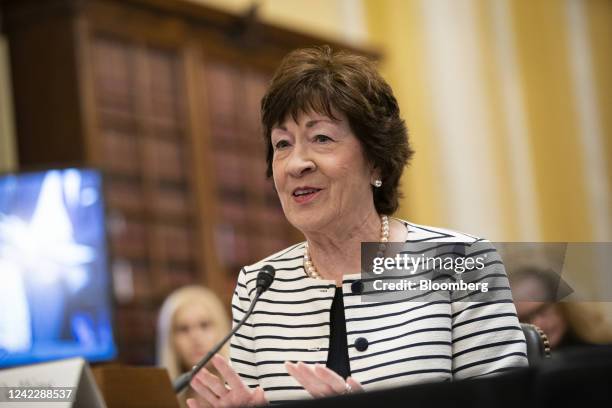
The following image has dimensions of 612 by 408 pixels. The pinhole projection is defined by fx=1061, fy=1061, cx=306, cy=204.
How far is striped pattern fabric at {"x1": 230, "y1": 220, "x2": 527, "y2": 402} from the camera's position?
2.15 meters

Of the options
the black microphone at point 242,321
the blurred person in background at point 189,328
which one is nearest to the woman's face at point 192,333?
the blurred person in background at point 189,328

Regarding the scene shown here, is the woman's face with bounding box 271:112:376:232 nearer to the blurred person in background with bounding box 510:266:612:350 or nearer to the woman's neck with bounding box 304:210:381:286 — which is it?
the woman's neck with bounding box 304:210:381:286

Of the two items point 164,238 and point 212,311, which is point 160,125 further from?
point 212,311

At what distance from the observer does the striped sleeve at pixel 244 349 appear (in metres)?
2.35

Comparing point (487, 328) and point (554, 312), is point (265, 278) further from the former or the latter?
point (554, 312)

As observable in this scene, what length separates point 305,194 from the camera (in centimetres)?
236

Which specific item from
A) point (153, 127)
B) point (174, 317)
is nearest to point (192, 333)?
point (174, 317)

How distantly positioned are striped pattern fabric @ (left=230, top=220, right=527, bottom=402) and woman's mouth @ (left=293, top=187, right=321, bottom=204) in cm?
17

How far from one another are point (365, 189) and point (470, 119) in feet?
20.2

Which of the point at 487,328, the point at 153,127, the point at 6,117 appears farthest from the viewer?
the point at 153,127

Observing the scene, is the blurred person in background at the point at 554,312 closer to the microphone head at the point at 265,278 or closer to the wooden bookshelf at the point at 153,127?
the microphone head at the point at 265,278

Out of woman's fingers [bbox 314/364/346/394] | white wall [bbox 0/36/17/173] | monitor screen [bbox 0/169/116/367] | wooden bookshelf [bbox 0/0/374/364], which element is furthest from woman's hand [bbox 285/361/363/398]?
white wall [bbox 0/36/17/173]

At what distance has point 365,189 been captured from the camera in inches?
95.3

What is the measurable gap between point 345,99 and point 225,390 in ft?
2.25
